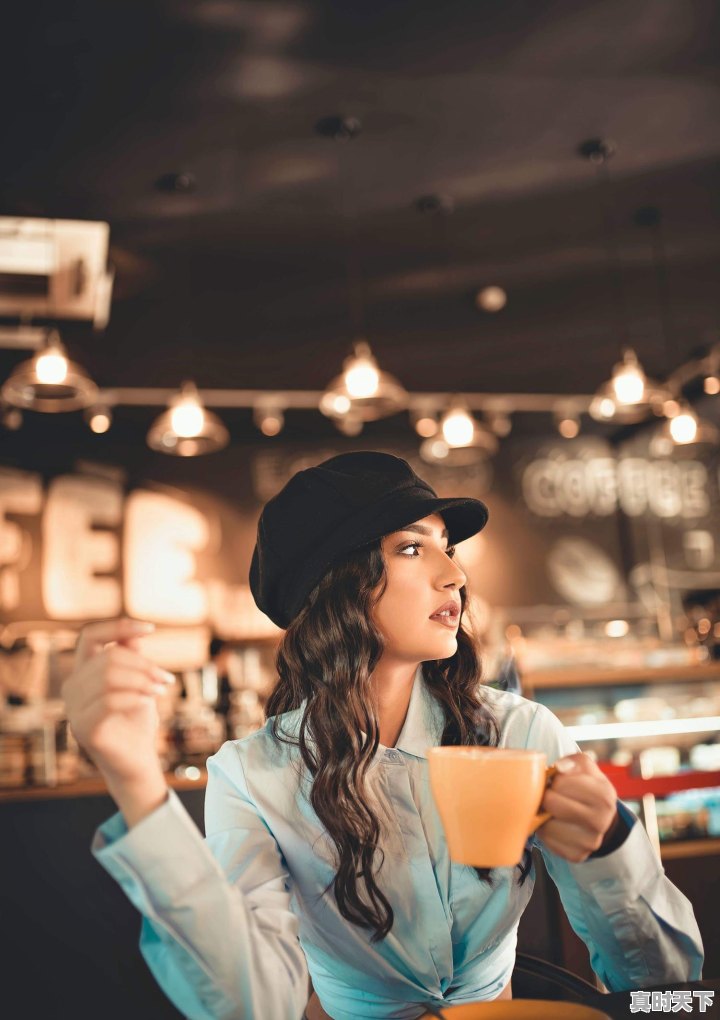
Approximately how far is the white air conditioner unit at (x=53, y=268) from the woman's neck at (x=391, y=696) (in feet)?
11.0

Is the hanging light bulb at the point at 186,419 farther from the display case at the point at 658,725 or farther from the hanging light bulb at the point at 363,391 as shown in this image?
the display case at the point at 658,725

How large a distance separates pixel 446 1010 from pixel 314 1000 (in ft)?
1.94

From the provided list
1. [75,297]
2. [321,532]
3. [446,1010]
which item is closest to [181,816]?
[446,1010]

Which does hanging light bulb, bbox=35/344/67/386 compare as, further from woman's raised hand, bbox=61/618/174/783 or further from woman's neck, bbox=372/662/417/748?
woman's raised hand, bbox=61/618/174/783

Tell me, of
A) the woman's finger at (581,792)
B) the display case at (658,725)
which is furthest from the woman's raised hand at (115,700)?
the display case at (658,725)

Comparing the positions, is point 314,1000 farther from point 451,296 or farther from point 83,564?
point 83,564

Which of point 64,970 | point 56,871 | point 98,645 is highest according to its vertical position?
point 98,645

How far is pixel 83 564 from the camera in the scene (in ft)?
20.1

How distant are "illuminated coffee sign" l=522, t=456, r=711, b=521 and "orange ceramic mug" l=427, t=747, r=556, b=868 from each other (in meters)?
6.07

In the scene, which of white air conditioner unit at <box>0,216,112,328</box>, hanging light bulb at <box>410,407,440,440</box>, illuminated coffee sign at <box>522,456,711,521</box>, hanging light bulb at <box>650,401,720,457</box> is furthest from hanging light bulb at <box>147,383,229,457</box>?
illuminated coffee sign at <box>522,456,711,521</box>

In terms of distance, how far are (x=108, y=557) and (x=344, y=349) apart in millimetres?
2304

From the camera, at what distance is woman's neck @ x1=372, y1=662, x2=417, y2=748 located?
4.68 feet

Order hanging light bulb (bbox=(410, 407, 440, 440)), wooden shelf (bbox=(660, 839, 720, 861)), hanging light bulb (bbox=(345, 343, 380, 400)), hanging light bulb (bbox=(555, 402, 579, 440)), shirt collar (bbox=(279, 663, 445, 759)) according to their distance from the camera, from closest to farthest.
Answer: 1. shirt collar (bbox=(279, 663, 445, 759))
2. wooden shelf (bbox=(660, 839, 720, 861))
3. hanging light bulb (bbox=(345, 343, 380, 400))
4. hanging light bulb (bbox=(410, 407, 440, 440))
5. hanging light bulb (bbox=(555, 402, 579, 440))

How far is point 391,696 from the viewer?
145cm
